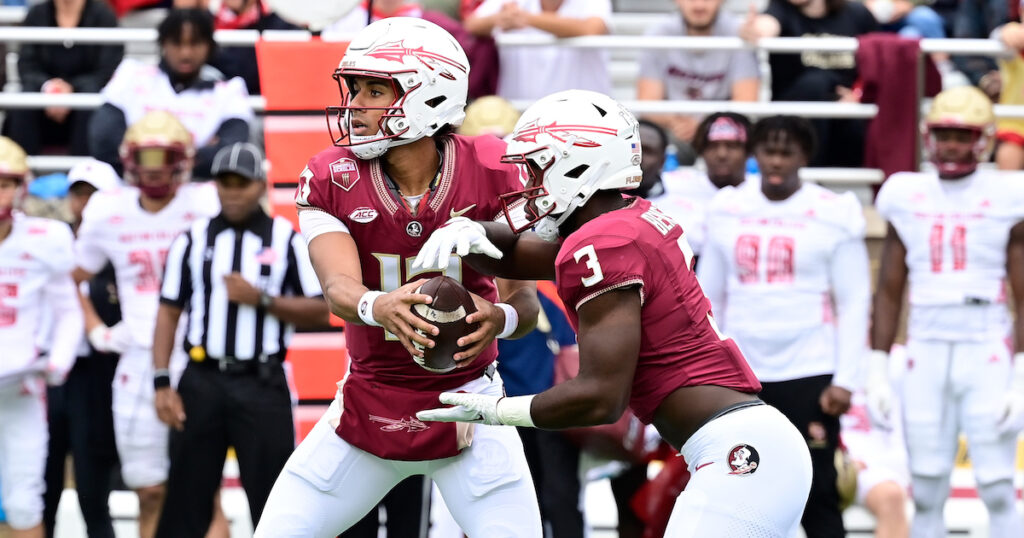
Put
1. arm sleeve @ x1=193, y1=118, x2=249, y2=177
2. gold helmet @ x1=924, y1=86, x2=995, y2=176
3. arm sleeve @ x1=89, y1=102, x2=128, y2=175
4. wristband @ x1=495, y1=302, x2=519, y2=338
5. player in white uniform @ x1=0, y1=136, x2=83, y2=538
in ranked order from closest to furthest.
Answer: wristband @ x1=495, y1=302, x2=519, y2=338, gold helmet @ x1=924, y1=86, x2=995, y2=176, player in white uniform @ x1=0, y1=136, x2=83, y2=538, arm sleeve @ x1=193, y1=118, x2=249, y2=177, arm sleeve @ x1=89, y1=102, x2=128, y2=175

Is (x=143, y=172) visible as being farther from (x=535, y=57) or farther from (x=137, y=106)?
(x=535, y=57)

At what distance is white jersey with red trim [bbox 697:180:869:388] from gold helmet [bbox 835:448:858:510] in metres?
0.38

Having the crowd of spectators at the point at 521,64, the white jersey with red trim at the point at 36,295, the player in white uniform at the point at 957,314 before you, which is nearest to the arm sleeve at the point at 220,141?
the crowd of spectators at the point at 521,64

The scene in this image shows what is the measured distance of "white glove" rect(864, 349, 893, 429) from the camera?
247 inches

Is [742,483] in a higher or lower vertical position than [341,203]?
lower

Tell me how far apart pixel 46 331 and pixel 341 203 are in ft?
9.11

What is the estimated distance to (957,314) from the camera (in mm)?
6184

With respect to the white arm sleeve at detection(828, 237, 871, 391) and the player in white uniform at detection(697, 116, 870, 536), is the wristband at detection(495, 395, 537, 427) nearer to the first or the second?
the player in white uniform at detection(697, 116, 870, 536)

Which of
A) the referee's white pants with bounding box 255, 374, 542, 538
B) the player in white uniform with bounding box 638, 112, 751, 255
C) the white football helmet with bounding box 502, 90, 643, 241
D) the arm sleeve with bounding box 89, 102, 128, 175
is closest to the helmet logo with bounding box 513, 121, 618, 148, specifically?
the white football helmet with bounding box 502, 90, 643, 241

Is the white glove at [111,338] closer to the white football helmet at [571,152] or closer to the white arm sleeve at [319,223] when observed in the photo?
the white arm sleeve at [319,223]

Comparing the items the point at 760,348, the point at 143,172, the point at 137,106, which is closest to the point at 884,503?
the point at 760,348

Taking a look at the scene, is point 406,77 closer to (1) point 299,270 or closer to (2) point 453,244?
(2) point 453,244

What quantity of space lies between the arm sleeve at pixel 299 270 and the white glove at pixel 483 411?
2247mm

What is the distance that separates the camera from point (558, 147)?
3.70m
